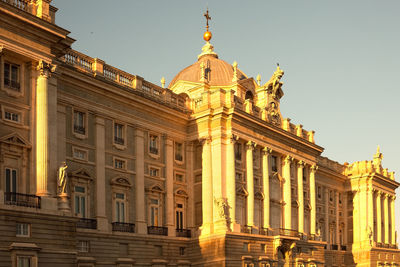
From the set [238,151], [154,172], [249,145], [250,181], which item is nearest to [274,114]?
[249,145]

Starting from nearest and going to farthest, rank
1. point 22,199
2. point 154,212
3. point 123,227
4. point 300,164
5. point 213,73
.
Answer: point 22,199 < point 123,227 < point 154,212 < point 300,164 < point 213,73

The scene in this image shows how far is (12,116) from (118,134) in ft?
39.7

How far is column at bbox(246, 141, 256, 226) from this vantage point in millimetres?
48625

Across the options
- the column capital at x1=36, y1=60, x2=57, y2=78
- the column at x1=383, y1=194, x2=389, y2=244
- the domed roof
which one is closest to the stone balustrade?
the column capital at x1=36, y1=60, x2=57, y2=78

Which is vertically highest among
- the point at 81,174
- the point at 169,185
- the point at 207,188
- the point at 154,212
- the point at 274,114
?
the point at 274,114

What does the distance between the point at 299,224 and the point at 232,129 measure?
45.4 feet

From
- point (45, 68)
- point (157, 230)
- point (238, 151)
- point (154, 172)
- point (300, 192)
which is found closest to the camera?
point (45, 68)

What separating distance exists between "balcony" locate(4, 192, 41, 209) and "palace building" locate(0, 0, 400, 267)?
0.22 ft

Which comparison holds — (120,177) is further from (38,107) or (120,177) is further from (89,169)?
(38,107)

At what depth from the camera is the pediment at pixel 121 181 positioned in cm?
4100

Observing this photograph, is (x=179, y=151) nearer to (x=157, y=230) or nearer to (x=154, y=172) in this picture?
(x=154, y=172)

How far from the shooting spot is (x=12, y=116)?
103 feet

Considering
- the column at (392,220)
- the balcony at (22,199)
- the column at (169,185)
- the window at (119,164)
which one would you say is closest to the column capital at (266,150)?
the column at (169,185)

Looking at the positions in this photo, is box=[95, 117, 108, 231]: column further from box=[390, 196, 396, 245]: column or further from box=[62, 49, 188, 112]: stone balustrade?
box=[390, 196, 396, 245]: column
